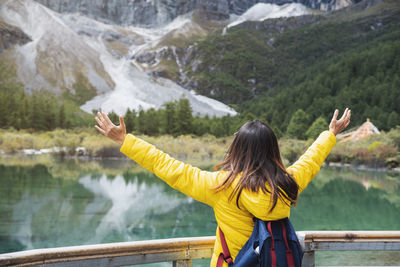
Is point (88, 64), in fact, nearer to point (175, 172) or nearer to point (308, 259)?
point (308, 259)

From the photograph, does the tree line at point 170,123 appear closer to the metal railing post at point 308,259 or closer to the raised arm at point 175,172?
the metal railing post at point 308,259

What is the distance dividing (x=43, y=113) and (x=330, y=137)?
31963 millimetres

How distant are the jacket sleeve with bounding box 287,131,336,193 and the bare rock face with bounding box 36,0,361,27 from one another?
97.1m

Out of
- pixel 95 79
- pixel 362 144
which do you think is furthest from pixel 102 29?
pixel 362 144

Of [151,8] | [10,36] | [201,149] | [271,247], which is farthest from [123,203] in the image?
[151,8]

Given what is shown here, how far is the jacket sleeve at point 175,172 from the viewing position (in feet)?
3.91

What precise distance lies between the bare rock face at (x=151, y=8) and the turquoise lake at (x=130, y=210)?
288 feet

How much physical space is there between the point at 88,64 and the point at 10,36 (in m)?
14.0

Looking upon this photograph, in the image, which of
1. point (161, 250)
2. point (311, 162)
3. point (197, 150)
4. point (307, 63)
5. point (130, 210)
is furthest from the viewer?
point (307, 63)

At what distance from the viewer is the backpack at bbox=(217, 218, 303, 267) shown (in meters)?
1.07

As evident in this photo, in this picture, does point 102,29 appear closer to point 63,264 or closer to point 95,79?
point 95,79

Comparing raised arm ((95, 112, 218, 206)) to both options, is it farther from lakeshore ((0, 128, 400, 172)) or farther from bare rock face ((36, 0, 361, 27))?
bare rock face ((36, 0, 361, 27))

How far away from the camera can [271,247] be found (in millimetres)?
1078

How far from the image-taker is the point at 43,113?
30531 millimetres
